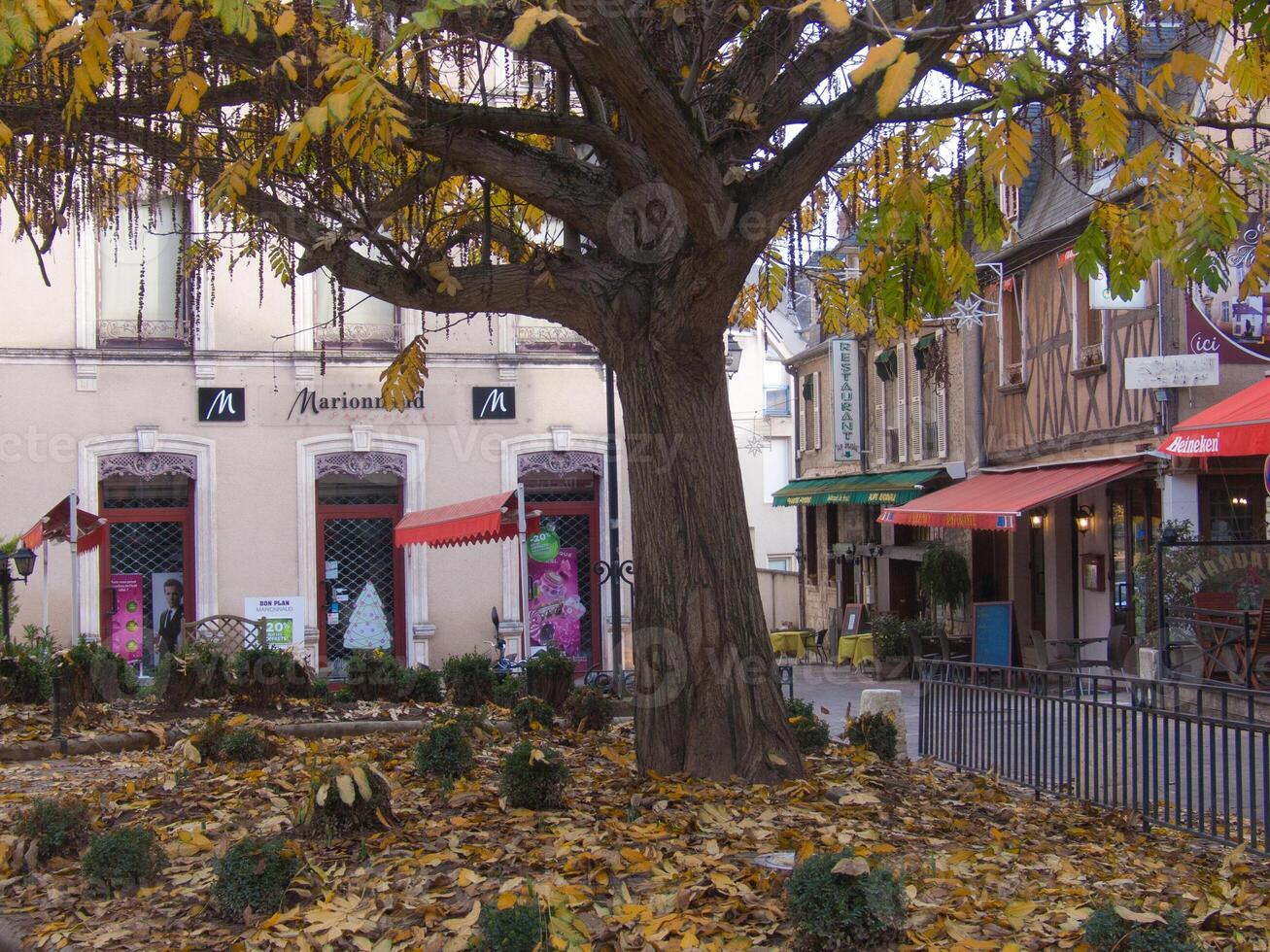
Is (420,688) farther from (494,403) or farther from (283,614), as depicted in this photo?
(494,403)

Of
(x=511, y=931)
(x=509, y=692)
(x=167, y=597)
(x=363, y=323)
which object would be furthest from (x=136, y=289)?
(x=511, y=931)

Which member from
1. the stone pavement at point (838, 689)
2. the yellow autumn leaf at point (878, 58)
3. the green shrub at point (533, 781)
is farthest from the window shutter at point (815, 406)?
the yellow autumn leaf at point (878, 58)

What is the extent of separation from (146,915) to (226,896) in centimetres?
46

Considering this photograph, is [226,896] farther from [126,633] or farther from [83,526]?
[126,633]

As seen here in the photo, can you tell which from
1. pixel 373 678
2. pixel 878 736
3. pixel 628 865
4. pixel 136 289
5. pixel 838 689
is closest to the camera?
pixel 628 865

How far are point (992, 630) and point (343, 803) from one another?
13541mm

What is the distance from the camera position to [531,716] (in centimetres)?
959

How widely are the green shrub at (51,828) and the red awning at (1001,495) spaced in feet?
41.1

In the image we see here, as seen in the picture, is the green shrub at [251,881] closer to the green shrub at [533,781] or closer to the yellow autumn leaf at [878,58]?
the green shrub at [533,781]

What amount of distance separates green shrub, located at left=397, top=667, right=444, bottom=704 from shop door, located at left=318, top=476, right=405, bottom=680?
7841 millimetres

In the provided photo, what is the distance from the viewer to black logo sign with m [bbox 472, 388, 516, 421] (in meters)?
21.0

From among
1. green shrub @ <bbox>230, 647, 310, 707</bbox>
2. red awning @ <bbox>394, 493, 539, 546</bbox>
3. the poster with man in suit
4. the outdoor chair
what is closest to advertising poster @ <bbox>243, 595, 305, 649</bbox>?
the poster with man in suit

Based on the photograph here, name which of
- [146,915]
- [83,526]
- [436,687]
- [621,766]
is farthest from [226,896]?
[83,526]

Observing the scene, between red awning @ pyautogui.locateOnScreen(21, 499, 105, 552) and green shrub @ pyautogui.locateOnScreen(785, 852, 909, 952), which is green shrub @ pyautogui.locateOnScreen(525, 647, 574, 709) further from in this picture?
green shrub @ pyautogui.locateOnScreen(785, 852, 909, 952)
